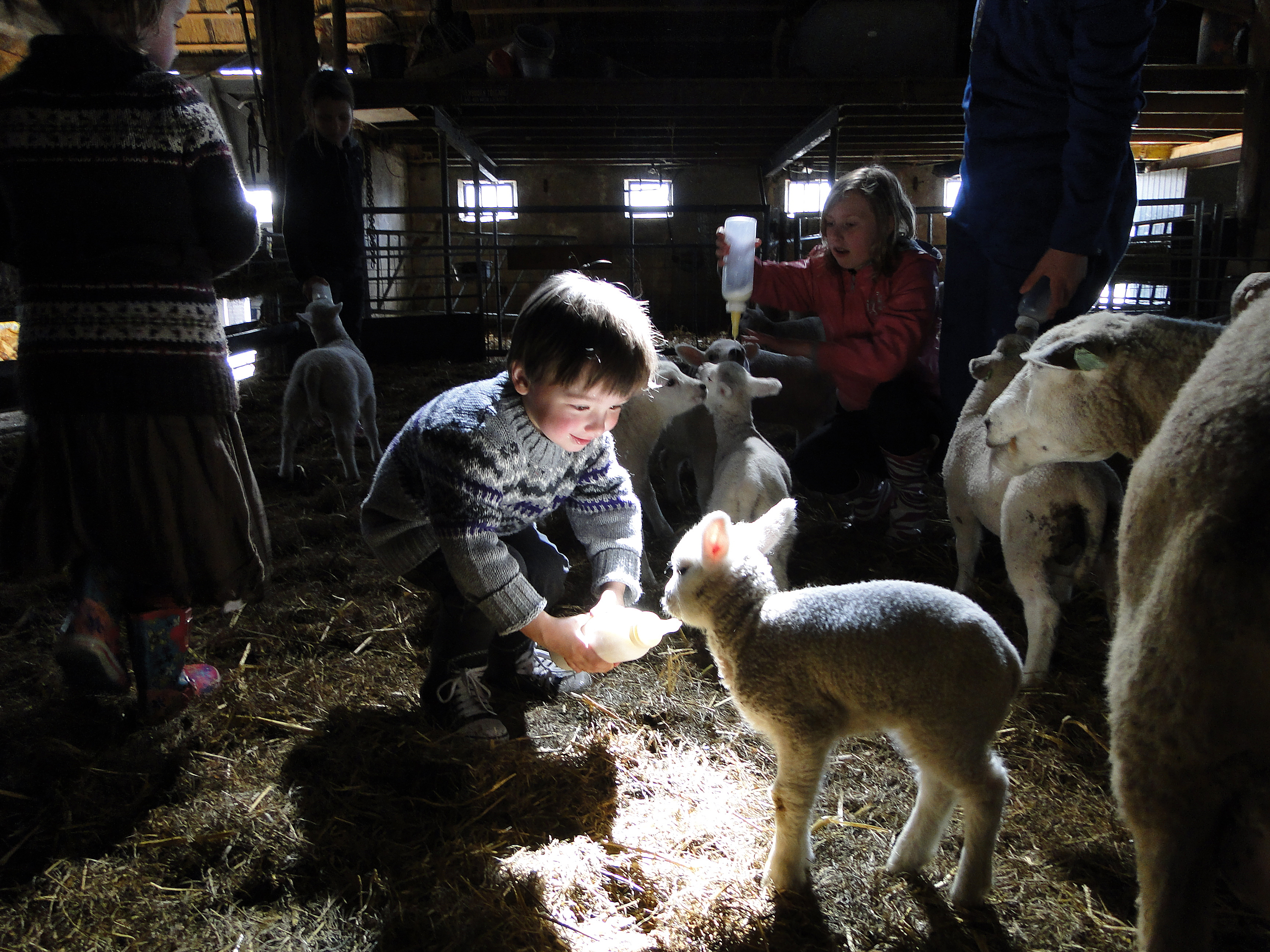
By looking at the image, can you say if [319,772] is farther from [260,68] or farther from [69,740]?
[260,68]

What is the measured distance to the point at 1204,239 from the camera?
28.0 ft

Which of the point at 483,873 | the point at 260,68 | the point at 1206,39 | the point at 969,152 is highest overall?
the point at 1206,39

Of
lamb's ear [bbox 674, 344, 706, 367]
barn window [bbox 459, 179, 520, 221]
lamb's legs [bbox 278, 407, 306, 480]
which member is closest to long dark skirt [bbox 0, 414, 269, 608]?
lamb's ear [bbox 674, 344, 706, 367]

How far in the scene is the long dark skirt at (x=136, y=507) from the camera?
1.93m

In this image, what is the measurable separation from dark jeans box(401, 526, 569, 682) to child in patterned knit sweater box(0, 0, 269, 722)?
19.1 inches

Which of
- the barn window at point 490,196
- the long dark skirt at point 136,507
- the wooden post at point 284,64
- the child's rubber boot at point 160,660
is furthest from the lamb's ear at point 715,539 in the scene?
the barn window at point 490,196

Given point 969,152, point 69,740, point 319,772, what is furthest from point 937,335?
point 69,740

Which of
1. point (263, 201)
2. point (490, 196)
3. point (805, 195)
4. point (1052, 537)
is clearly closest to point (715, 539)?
point (1052, 537)

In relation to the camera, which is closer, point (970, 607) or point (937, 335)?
point (970, 607)

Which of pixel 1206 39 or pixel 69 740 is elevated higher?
pixel 1206 39

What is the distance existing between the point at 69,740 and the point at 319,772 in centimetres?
70

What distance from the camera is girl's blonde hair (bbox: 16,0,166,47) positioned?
1.80 m

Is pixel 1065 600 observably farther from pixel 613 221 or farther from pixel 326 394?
pixel 613 221

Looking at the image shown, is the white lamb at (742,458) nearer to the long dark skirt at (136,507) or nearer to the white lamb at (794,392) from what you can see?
the white lamb at (794,392)
